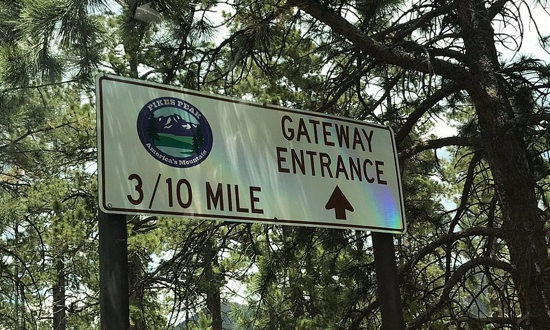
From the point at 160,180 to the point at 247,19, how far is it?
7.25ft

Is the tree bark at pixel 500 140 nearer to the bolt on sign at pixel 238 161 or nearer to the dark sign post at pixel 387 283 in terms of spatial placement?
the bolt on sign at pixel 238 161

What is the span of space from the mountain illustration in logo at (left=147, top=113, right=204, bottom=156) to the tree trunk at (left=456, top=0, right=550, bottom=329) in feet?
7.55

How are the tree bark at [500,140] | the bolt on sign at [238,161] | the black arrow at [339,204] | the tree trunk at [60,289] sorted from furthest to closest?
the tree trunk at [60,289]
the tree bark at [500,140]
the black arrow at [339,204]
the bolt on sign at [238,161]

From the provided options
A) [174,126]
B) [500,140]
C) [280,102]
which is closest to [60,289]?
[280,102]

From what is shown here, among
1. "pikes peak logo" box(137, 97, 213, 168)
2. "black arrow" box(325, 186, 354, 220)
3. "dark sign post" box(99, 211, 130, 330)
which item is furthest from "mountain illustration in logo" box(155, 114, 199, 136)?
"black arrow" box(325, 186, 354, 220)

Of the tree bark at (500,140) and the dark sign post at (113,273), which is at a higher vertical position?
the tree bark at (500,140)

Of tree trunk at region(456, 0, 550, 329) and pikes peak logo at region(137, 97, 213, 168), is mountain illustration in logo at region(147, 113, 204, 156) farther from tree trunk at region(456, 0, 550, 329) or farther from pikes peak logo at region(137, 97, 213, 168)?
→ tree trunk at region(456, 0, 550, 329)

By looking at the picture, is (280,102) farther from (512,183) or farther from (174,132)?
(174,132)

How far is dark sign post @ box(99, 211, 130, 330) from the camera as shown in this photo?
168 centimetres

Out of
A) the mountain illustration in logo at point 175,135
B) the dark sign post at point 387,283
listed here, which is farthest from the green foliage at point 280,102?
the dark sign post at point 387,283

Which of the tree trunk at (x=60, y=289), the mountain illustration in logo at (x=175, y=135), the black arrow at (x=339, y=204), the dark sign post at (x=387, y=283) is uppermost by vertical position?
the tree trunk at (x=60, y=289)

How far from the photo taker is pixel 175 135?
1.93 m

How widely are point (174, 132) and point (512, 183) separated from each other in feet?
8.99

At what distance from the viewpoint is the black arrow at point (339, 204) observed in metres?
2.23
